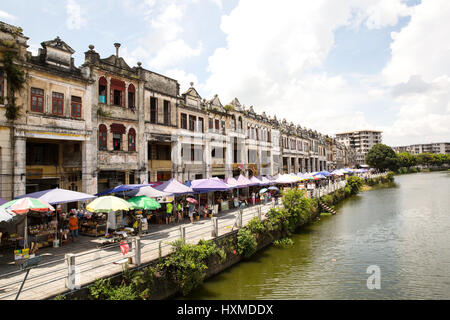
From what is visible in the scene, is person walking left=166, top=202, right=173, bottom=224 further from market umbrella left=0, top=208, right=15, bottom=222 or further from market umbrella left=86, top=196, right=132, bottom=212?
market umbrella left=0, top=208, right=15, bottom=222

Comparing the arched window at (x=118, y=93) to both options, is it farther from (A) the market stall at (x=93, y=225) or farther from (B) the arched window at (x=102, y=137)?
(A) the market stall at (x=93, y=225)

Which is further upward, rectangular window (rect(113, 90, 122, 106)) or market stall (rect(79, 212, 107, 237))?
rectangular window (rect(113, 90, 122, 106))

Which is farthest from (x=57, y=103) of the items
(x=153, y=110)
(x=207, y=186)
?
(x=207, y=186)

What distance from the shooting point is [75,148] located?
65.5ft

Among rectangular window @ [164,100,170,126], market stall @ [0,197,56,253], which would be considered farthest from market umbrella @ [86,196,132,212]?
rectangular window @ [164,100,170,126]

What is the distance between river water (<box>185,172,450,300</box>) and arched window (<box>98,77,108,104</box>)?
15128mm

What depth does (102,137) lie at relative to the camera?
2025 centimetres

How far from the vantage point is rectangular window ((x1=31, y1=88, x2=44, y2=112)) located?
16766mm

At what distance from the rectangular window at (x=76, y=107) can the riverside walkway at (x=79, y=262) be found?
27.4 ft

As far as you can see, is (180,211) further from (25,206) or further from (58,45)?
(58,45)

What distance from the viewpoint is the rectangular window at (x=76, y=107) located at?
18750 millimetres

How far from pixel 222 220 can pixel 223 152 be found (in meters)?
14.3

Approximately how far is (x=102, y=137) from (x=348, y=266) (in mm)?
18134
